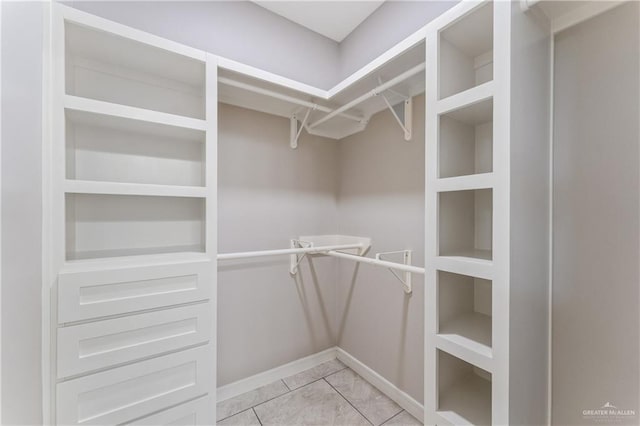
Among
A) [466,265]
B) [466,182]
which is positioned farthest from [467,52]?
[466,265]

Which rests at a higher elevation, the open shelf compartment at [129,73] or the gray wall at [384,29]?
the gray wall at [384,29]

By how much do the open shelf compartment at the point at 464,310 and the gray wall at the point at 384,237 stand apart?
1.11 ft

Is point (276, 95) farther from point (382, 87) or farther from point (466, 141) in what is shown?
point (466, 141)

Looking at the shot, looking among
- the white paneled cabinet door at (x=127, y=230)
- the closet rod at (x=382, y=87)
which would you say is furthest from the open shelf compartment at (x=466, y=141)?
the white paneled cabinet door at (x=127, y=230)

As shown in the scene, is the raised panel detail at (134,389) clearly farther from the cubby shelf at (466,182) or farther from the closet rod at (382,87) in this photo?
the closet rod at (382,87)

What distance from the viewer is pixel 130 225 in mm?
1207

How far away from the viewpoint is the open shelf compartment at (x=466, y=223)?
103 centimetres

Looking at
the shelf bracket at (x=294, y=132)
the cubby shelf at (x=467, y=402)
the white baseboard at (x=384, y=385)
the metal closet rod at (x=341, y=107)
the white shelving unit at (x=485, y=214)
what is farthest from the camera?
the shelf bracket at (x=294, y=132)

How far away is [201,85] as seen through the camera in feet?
4.52

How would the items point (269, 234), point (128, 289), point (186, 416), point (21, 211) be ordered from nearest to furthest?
point (21, 211) → point (128, 289) → point (186, 416) → point (269, 234)

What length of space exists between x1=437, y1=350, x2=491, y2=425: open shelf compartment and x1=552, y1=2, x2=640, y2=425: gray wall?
0.25 meters

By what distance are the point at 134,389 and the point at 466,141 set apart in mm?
1737

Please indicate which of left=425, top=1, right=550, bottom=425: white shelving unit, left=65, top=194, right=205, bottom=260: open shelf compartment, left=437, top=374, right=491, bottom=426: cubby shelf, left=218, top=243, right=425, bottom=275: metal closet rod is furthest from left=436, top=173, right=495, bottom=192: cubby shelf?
left=65, top=194, right=205, bottom=260: open shelf compartment

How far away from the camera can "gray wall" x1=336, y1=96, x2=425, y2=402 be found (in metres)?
1.51
